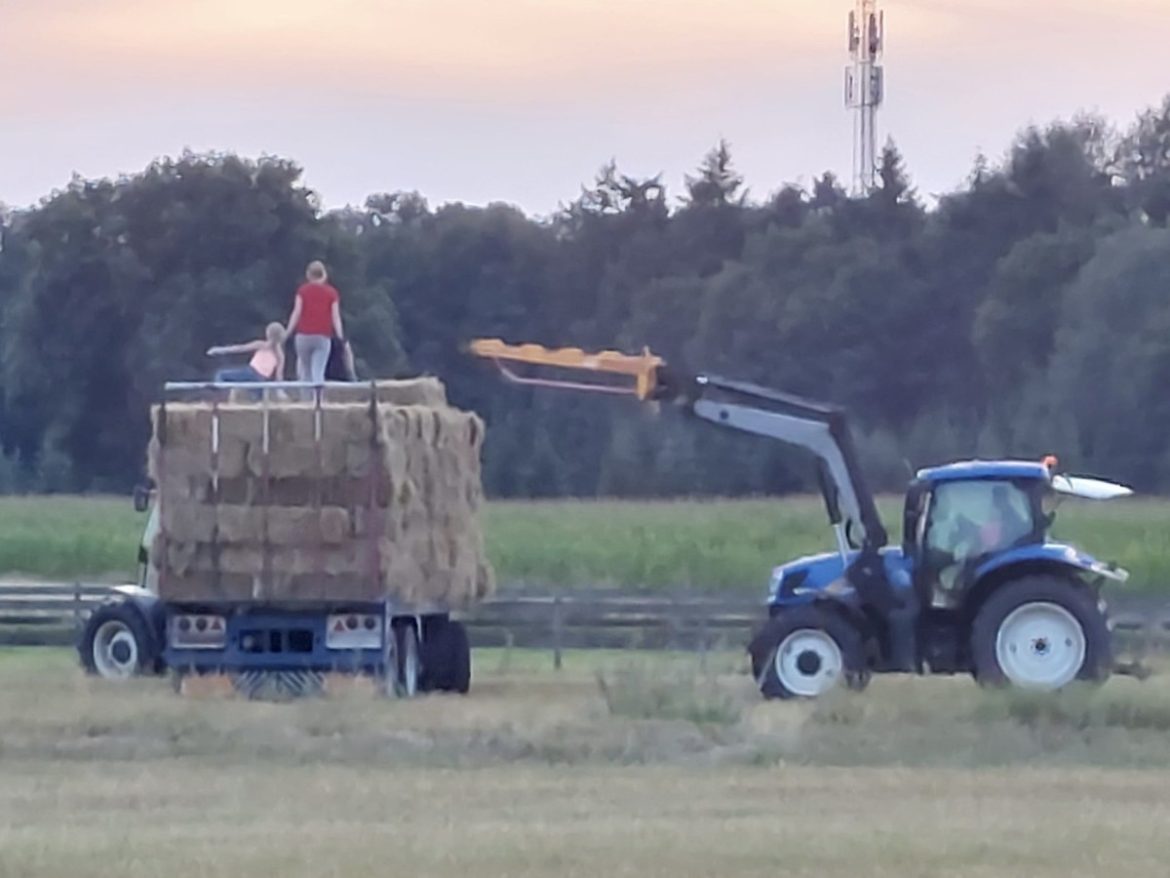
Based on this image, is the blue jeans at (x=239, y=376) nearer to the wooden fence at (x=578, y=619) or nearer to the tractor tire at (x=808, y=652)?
the tractor tire at (x=808, y=652)

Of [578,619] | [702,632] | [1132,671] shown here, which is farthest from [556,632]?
[1132,671]

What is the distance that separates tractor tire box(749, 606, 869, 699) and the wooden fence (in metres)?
9.70

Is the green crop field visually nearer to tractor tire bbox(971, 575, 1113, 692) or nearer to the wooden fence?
the wooden fence

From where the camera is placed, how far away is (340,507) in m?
23.1

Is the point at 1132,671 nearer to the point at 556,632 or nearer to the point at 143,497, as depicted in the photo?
the point at 143,497

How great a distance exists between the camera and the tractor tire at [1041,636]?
22.2 meters

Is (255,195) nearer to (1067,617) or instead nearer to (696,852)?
(1067,617)

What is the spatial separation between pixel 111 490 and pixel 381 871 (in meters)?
51.1

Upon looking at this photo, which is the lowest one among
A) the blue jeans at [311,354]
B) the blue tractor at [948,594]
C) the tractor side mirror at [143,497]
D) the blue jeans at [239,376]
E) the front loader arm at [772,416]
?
the blue tractor at [948,594]

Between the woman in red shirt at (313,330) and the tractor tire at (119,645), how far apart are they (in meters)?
2.62

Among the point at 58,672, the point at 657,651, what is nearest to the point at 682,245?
the point at 657,651

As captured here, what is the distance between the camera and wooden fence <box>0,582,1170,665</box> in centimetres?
3384

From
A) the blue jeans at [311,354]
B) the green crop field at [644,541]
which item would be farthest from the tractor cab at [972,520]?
the green crop field at [644,541]

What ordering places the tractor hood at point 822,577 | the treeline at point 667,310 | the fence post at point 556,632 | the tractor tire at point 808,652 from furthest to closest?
the treeline at point 667,310 → the fence post at point 556,632 → the tractor hood at point 822,577 → the tractor tire at point 808,652
